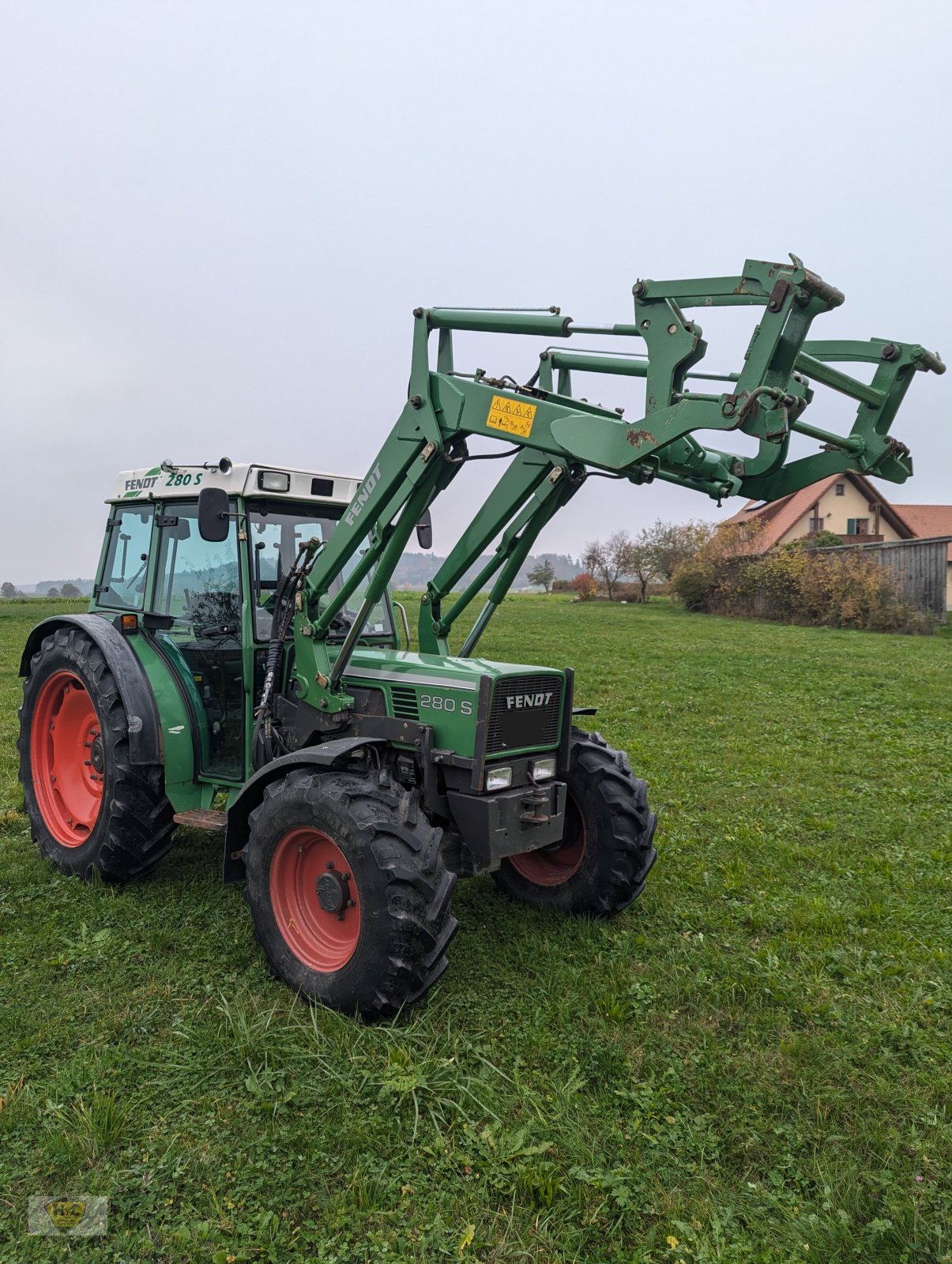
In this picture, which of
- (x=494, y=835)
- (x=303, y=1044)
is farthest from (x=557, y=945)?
(x=303, y=1044)

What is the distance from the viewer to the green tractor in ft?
12.0

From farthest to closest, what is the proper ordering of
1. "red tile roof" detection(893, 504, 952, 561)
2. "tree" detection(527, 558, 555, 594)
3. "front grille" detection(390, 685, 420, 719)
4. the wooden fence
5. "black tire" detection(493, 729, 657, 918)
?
"tree" detection(527, 558, 555, 594) → "red tile roof" detection(893, 504, 952, 561) → the wooden fence → "black tire" detection(493, 729, 657, 918) → "front grille" detection(390, 685, 420, 719)

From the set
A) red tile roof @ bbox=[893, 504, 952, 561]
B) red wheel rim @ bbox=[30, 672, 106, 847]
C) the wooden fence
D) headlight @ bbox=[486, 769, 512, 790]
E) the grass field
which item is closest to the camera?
the grass field

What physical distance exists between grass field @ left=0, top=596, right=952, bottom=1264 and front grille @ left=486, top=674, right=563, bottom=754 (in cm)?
108

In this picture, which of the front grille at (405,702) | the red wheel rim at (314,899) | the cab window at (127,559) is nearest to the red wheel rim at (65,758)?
the cab window at (127,559)

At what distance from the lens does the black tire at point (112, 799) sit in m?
4.96

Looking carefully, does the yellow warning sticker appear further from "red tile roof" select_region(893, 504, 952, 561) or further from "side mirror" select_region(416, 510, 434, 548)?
"red tile roof" select_region(893, 504, 952, 561)

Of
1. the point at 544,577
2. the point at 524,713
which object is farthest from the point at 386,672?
the point at 544,577

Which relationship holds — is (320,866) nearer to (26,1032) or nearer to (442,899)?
(442,899)

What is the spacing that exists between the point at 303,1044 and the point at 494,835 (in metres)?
1.24

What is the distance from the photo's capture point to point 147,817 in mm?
5051

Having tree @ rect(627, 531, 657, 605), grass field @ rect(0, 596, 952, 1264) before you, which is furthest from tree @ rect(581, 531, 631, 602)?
grass field @ rect(0, 596, 952, 1264)

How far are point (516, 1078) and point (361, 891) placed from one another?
3.20 ft

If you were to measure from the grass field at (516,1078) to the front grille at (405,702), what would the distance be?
1.27 m
